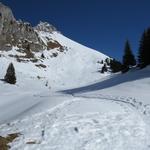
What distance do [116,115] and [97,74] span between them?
303 ft

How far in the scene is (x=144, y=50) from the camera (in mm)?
61344

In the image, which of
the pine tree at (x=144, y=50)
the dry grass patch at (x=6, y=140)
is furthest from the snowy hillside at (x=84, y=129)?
the pine tree at (x=144, y=50)

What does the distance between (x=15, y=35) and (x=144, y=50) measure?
89.6 m

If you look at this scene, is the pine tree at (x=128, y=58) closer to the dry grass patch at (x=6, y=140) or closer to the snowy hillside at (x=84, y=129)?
the snowy hillside at (x=84, y=129)

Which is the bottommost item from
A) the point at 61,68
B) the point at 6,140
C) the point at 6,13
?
the point at 6,140

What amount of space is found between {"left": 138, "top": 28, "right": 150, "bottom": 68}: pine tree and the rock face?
7007 centimetres

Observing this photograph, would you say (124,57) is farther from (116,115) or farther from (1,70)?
(116,115)

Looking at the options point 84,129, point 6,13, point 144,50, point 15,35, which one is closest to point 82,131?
point 84,129

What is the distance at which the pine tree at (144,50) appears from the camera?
5993cm

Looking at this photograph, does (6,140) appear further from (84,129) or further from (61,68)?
(61,68)

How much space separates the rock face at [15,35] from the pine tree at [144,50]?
230 ft

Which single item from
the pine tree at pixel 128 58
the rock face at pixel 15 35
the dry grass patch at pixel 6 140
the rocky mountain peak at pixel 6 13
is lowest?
the dry grass patch at pixel 6 140

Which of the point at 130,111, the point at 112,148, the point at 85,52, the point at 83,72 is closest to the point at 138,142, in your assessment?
the point at 112,148

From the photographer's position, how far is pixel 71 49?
164125mm
